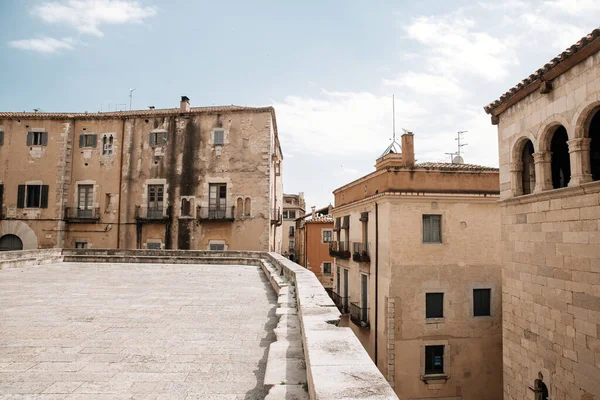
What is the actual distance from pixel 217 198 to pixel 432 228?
14324 millimetres

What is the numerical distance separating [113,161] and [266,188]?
1047 cm

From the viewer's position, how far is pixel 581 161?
7.80 meters

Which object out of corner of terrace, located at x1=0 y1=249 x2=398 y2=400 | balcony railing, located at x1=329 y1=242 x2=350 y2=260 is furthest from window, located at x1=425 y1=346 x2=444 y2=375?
corner of terrace, located at x1=0 y1=249 x2=398 y2=400

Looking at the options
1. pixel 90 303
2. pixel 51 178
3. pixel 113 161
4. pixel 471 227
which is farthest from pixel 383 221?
pixel 51 178

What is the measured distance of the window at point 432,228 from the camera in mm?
16594

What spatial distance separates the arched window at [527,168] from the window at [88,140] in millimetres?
26076

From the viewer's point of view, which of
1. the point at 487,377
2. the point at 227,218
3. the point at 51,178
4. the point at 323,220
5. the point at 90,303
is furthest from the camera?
the point at 323,220

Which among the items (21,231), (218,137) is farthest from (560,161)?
(21,231)

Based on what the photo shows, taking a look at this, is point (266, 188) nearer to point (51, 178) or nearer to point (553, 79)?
point (51, 178)

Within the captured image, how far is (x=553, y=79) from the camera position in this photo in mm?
8609

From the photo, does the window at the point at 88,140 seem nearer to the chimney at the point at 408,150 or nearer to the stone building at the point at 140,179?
the stone building at the point at 140,179

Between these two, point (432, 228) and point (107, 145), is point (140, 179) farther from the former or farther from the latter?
point (432, 228)

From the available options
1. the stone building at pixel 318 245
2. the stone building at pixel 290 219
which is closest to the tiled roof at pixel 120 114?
the stone building at pixel 318 245

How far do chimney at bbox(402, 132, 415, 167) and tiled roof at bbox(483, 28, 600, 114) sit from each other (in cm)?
700
